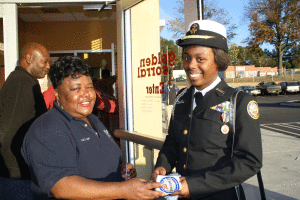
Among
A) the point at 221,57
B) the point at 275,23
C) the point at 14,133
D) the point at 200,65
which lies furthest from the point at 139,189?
the point at 275,23

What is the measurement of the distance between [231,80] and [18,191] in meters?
38.8

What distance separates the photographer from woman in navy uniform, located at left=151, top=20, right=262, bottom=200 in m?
1.37

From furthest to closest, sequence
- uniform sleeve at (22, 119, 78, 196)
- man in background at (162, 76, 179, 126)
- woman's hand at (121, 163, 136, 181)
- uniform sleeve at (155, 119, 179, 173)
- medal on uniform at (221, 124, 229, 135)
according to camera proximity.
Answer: man in background at (162, 76, 179, 126) → woman's hand at (121, 163, 136, 181) → uniform sleeve at (155, 119, 179, 173) → medal on uniform at (221, 124, 229, 135) → uniform sleeve at (22, 119, 78, 196)

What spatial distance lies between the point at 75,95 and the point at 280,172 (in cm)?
469

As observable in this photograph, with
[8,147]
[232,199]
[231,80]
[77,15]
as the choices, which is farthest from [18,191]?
[231,80]

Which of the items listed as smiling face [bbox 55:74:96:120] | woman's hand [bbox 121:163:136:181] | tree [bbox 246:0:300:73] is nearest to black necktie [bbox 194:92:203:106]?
smiling face [bbox 55:74:96:120]

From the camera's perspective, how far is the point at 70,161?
1390mm

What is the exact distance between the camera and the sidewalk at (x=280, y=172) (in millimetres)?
4156

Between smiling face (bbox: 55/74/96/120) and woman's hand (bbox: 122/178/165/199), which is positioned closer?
woman's hand (bbox: 122/178/165/199)

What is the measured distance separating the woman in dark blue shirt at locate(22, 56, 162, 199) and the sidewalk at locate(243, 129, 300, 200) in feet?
10.5

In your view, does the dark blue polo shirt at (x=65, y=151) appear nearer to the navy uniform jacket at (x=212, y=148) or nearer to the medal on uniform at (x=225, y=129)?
the navy uniform jacket at (x=212, y=148)

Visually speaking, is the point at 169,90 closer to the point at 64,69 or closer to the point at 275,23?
the point at 64,69

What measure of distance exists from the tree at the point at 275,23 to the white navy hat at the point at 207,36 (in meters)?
24.5

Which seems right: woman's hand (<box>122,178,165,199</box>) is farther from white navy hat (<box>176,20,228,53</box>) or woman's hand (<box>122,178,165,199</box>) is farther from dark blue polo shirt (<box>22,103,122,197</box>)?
white navy hat (<box>176,20,228,53</box>)
